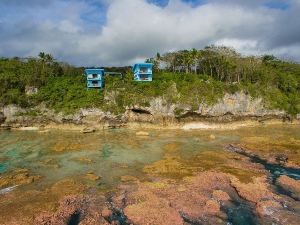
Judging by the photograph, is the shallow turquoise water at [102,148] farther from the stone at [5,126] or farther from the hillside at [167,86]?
the hillside at [167,86]

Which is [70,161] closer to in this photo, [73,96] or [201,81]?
[73,96]

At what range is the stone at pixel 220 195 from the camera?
25656 mm

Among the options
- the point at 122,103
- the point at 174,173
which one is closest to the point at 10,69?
the point at 122,103

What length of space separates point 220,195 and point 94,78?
52148mm

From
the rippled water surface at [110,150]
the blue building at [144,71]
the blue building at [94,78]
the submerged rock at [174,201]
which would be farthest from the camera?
the blue building at [144,71]

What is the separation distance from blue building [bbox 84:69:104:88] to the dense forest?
1529 mm

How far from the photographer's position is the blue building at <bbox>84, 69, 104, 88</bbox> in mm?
72750

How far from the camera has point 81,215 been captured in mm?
22812

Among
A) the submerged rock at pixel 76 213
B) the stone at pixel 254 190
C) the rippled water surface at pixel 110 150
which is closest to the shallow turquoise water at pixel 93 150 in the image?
the rippled water surface at pixel 110 150

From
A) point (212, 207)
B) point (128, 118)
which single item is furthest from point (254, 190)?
point (128, 118)

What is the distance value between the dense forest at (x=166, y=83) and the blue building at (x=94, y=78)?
1529 millimetres

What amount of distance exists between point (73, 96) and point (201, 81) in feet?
93.8

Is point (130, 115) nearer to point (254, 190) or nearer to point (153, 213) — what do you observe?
point (254, 190)

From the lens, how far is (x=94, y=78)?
72750 mm
